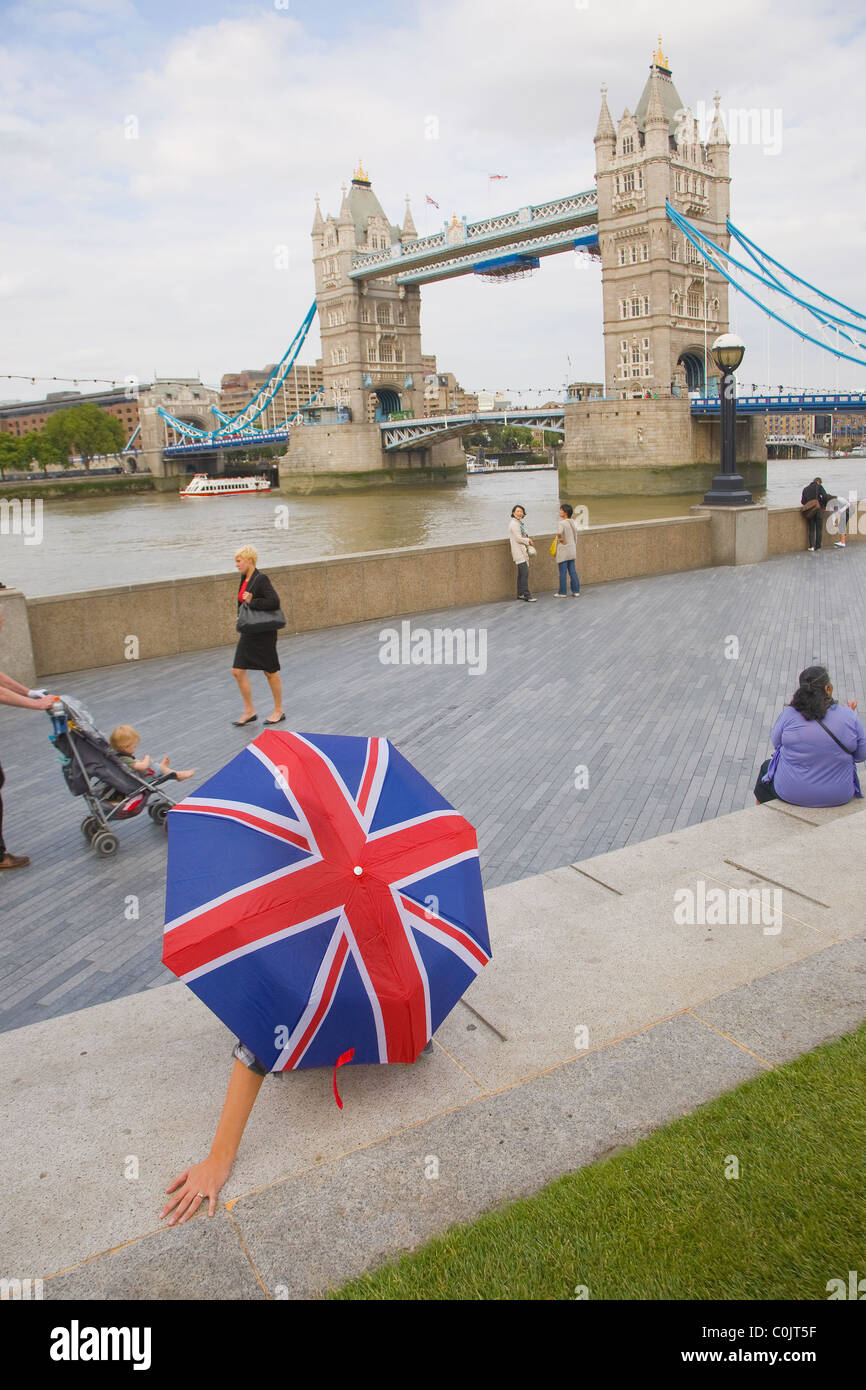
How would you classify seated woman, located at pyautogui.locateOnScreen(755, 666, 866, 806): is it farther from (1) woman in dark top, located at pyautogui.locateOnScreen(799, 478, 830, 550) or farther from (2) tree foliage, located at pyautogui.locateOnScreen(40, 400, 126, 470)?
(2) tree foliage, located at pyautogui.locateOnScreen(40, 400, 126, 470)

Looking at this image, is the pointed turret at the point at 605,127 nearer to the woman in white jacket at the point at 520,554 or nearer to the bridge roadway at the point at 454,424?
the bridge roadway at the point at 454,424

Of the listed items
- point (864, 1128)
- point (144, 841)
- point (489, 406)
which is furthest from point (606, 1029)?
point (489, 406)

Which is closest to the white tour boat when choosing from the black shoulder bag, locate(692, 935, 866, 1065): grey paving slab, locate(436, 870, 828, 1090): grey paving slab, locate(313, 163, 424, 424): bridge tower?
locate(313, 163, 424, 424): bridge tower

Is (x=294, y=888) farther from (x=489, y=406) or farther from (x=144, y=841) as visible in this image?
(x=489, y=406)

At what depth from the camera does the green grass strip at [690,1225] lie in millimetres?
2145

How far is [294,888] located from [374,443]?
81248 mm

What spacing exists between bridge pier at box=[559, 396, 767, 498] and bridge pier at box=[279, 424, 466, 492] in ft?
72.5

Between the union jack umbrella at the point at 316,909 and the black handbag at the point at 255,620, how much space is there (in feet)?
16.5

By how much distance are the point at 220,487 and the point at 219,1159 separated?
79.5 meters

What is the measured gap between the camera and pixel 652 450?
193 feet

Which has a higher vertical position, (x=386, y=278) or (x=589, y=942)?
(x=386, y=278)

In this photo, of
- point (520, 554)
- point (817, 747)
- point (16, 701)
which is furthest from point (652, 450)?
point (16, 701)

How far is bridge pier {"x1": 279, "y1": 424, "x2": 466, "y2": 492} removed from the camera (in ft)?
260

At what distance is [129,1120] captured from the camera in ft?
9.34
